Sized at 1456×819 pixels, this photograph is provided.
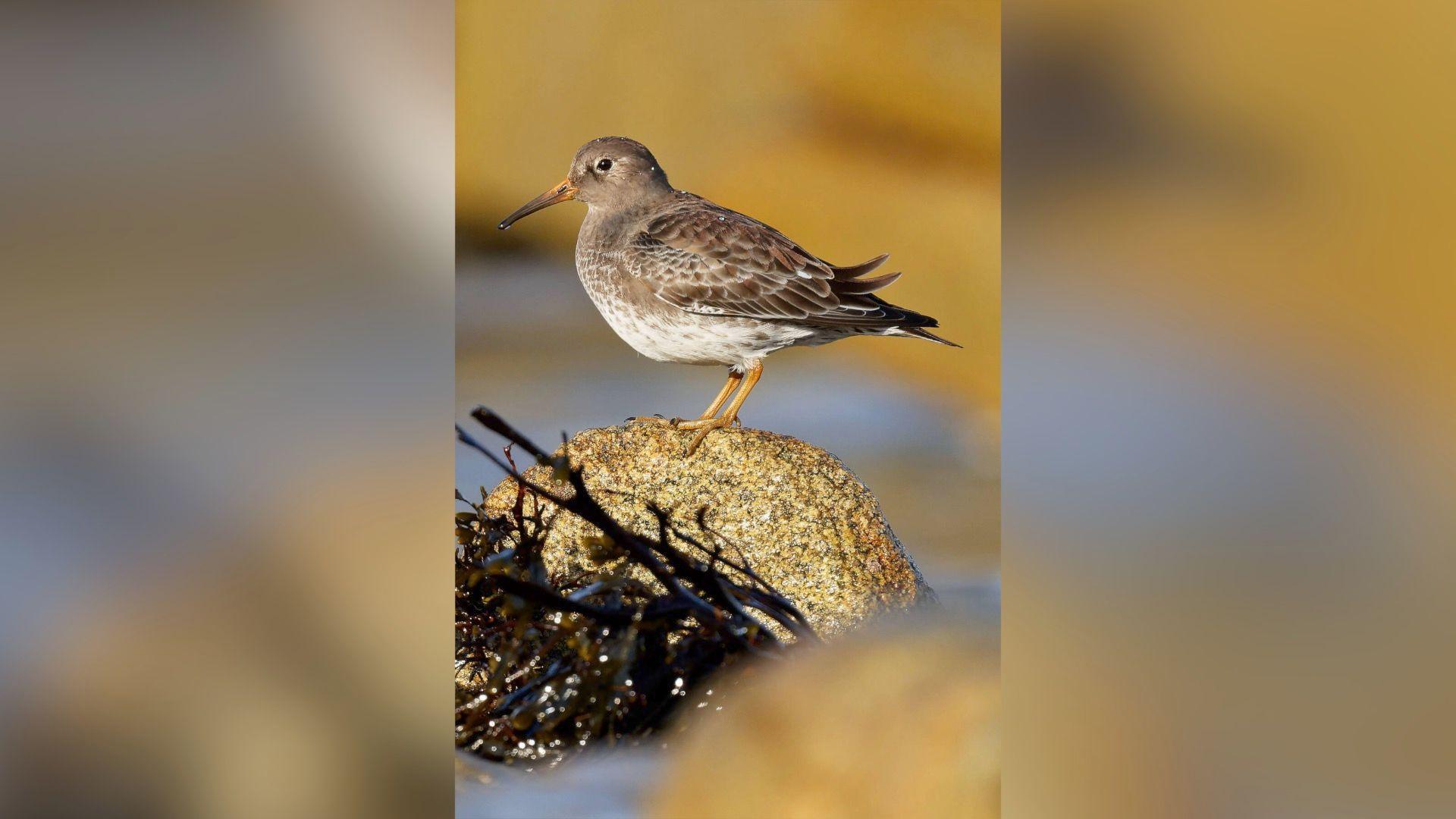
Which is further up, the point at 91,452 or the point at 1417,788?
the point at 91,452

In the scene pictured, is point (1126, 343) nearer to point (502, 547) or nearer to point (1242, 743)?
point (1242, 743)

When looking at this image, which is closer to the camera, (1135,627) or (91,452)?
(91,452)

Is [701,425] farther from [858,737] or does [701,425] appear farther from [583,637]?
[858,737]

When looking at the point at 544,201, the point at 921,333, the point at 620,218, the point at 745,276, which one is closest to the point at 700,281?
the point at 745,276

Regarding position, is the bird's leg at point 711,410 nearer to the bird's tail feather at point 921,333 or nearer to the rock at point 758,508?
the rock at point 758,508

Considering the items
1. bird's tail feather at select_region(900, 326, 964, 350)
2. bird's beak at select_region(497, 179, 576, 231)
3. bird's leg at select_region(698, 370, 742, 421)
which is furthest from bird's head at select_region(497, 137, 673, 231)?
bird's tail feather at select_region(900, 326, 964, 350)

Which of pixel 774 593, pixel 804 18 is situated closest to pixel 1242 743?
pixel 774 593
